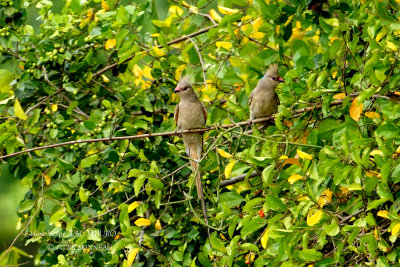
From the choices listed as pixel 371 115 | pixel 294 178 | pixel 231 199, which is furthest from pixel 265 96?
pixel 294 178

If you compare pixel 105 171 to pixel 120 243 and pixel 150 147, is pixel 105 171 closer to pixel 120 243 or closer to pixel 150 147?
pixel 150 147

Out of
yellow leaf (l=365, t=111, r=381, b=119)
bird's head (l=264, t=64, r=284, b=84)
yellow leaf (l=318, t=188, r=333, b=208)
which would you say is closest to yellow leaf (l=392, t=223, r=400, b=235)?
yellow leaf (l=318, t=188, r=333, b=208)

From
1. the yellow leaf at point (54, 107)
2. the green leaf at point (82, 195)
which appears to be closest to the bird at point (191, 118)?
the green leaf at point (82, 195)

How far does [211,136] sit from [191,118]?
282mm

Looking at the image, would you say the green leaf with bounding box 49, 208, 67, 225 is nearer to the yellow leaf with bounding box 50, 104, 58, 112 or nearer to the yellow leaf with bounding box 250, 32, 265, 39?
the yellow leaf with bounding box 50, 104, 58, 112

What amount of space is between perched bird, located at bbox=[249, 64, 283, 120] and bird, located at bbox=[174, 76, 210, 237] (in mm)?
320

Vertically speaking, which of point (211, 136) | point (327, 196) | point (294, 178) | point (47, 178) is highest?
point (294, 178)

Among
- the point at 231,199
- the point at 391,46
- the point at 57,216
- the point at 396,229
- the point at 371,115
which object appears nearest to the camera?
the point at 396,229

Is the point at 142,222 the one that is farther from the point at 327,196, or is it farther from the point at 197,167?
the point at 327,196

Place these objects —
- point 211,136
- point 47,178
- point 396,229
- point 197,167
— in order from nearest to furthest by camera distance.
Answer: point 396,229
point 197,167
point 211,136
point 47,178

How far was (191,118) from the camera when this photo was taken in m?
3.65

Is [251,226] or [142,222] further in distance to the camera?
[142,222]

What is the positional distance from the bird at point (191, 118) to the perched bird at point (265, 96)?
1.05ft

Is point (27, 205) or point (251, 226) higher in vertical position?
point (251, 226)
